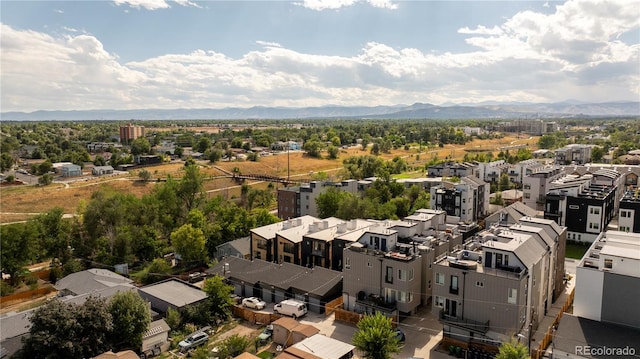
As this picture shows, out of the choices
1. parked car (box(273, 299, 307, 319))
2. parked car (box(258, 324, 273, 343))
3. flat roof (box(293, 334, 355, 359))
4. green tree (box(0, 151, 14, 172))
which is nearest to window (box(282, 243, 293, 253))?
parked car (box(273, 299, 307, 319))

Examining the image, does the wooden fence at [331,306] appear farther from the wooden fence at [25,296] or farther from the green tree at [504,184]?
the green tree at [504,184]

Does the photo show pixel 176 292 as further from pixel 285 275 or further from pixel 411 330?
pixel 411 330

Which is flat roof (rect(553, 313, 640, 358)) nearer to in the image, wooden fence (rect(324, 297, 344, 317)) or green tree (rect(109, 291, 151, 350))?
wooden fence (rect(324, 297, 344, 317))

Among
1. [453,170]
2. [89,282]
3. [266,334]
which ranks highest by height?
[453,170]

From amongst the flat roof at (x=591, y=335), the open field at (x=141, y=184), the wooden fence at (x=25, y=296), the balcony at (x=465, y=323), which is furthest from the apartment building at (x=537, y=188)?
the wooden fence at (x=25, y=296)

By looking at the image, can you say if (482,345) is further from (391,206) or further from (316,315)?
(391,206)

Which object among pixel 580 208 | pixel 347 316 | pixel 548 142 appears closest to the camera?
pixel 347 316

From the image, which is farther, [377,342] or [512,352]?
[377,342]

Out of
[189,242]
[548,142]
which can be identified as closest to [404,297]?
[189,242]
